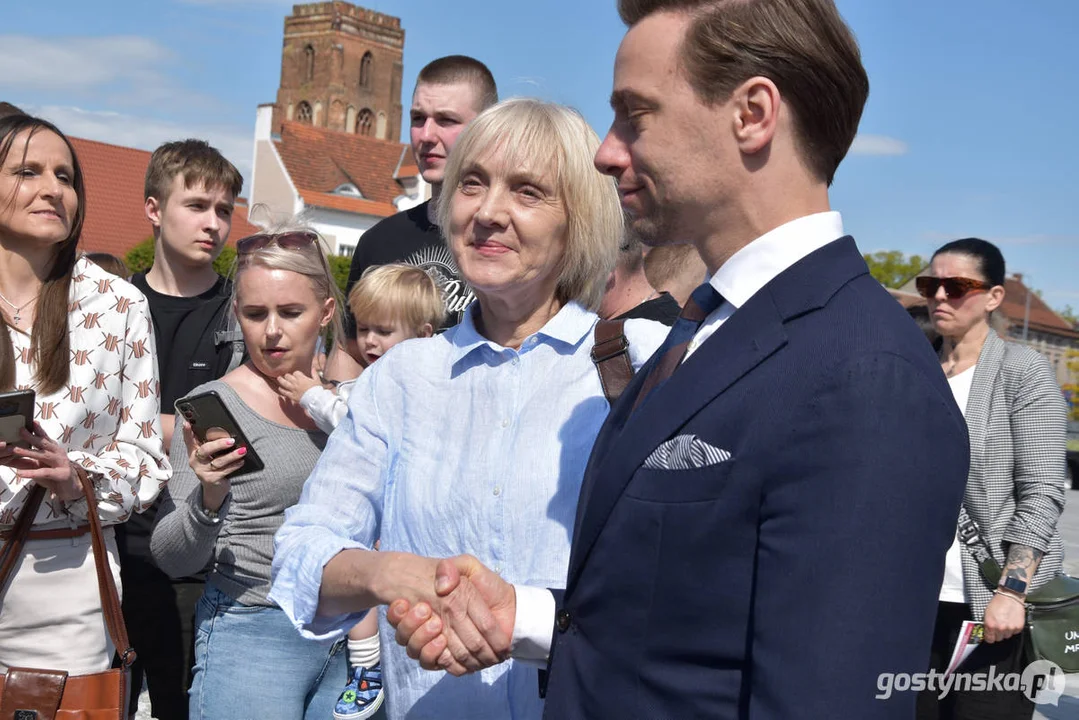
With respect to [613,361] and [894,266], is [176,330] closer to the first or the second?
[613,361]

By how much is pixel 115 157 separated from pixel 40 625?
46005 mm

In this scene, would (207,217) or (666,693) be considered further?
(207,217)

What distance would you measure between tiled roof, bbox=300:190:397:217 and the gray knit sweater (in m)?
56.6

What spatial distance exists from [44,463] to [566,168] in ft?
6.22

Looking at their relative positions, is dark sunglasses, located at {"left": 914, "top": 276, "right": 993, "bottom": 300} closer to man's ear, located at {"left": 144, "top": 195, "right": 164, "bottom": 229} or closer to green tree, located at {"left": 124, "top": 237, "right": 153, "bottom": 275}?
man's ear, located at {"left": 144, "top": 195, "right": 164, "bottom": 229}

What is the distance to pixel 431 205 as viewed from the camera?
188 inches

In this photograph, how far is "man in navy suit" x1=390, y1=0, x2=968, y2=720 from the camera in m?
1.35

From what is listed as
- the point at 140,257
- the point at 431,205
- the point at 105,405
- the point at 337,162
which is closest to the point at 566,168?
the point at 105,405

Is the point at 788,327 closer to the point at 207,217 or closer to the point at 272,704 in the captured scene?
the point at 272,704

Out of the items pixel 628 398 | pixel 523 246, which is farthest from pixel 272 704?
pixel 628 398

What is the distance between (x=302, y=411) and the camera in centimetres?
391

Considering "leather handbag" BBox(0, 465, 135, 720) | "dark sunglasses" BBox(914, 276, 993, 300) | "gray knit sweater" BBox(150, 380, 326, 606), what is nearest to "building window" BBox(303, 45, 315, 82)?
"dark sunglasses" BBox(914, 276, 993, 300)

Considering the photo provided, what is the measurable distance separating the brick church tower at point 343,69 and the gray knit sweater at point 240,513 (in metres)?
97.6

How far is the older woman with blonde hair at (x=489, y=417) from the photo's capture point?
232 cm
